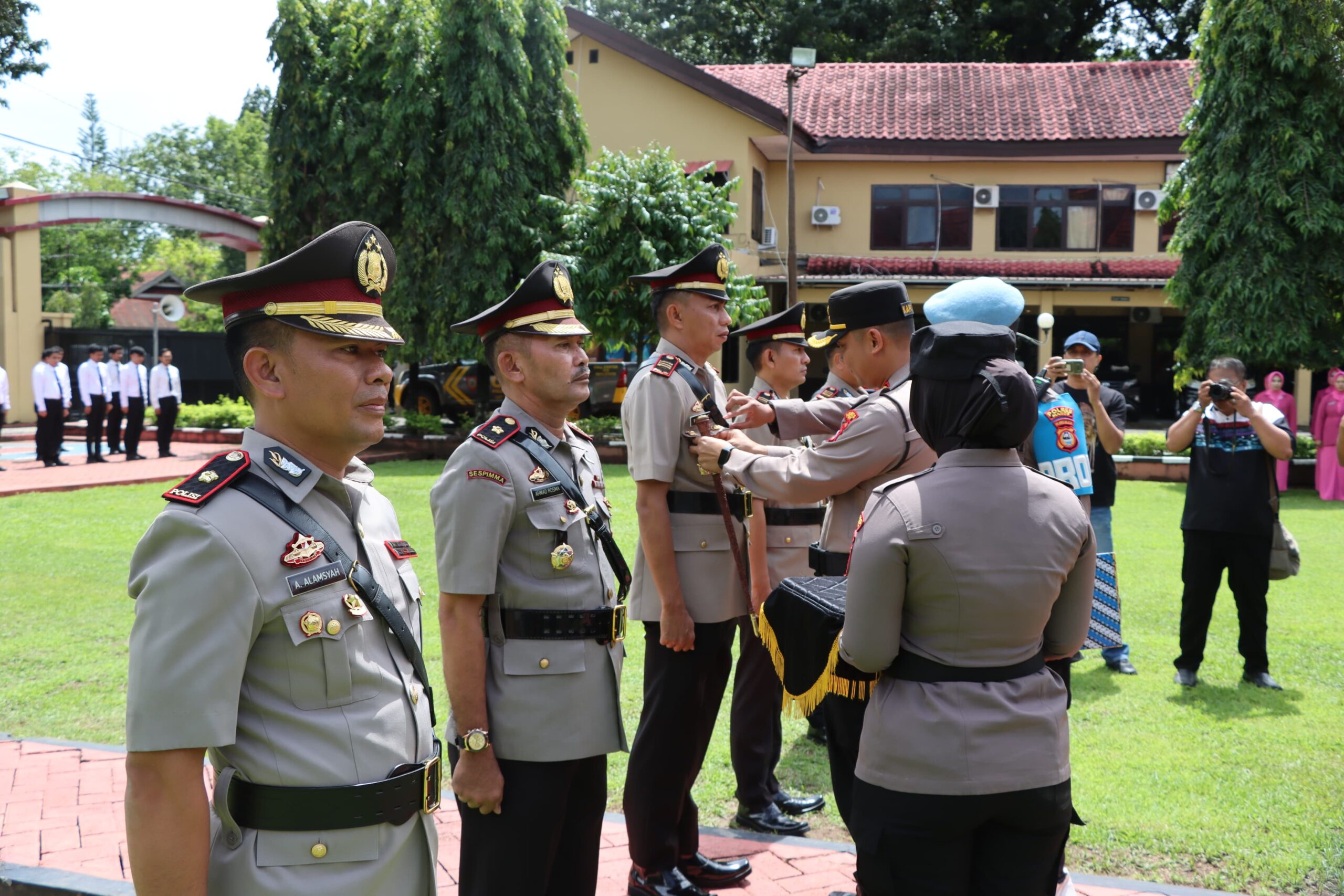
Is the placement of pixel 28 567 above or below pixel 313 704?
below

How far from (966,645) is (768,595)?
2.03m

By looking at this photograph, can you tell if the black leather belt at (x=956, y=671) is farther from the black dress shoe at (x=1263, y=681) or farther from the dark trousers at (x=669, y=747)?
the black dress shoe at (x=1263, y=681)

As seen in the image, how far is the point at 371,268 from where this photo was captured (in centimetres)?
219

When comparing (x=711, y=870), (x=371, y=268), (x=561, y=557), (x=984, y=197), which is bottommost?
(x=711, y=870)

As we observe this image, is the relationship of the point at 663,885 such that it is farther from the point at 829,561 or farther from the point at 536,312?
the point at 536,312

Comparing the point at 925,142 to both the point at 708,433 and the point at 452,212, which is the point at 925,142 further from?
the point at 708,433

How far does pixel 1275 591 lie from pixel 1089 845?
607cm

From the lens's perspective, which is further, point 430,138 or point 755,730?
point 430,138

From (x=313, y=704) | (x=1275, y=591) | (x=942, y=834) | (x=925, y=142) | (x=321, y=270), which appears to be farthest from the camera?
(x=925, y=142)

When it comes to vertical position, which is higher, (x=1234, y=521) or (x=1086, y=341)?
(x=1086, y=341)

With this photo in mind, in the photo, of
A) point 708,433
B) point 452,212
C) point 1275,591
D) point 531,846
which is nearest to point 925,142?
point 452,212

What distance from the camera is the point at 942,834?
2441 millimetres

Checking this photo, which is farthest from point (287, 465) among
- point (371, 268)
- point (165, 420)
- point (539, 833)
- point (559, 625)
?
point (165, 420)

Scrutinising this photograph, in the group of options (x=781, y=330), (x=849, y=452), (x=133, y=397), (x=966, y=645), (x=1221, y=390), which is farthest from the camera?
(x=133, y=397)
